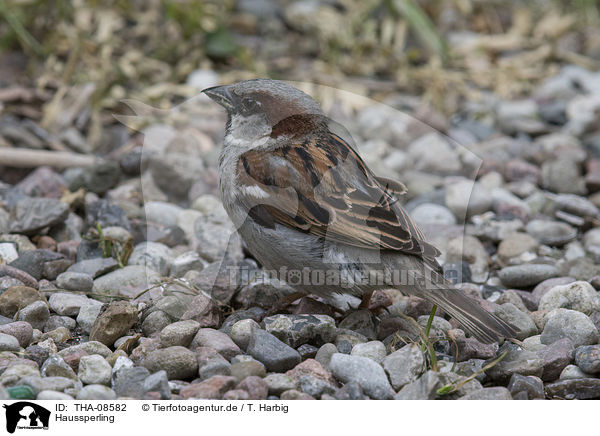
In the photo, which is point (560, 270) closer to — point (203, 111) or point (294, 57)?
point (203, 111)

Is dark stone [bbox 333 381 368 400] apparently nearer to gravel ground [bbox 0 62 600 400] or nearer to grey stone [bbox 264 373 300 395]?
gravel ground [bbox 0 62 600 400]

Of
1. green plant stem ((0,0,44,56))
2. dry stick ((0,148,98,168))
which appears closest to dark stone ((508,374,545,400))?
dry stick ((0,148,98,168))

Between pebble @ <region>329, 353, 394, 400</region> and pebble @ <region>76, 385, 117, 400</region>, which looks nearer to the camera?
pebble @ <region>76, 385, 117, 400</region>

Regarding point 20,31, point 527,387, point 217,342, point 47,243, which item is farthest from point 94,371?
point 20,31

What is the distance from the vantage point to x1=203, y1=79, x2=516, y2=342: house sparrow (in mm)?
3057

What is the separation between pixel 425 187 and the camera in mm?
4645

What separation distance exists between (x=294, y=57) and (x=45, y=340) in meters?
4.23

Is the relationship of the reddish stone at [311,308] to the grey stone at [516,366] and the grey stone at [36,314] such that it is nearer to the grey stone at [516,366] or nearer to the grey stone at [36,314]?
the grey stone at [516,366]

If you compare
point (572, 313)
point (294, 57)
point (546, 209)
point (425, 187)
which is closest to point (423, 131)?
point (425, 187)

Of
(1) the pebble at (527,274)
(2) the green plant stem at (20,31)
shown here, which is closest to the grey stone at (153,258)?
(1) the pebble at (527,274)

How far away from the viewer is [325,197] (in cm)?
316

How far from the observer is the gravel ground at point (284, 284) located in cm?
267

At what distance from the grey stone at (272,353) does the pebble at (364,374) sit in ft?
0.58
